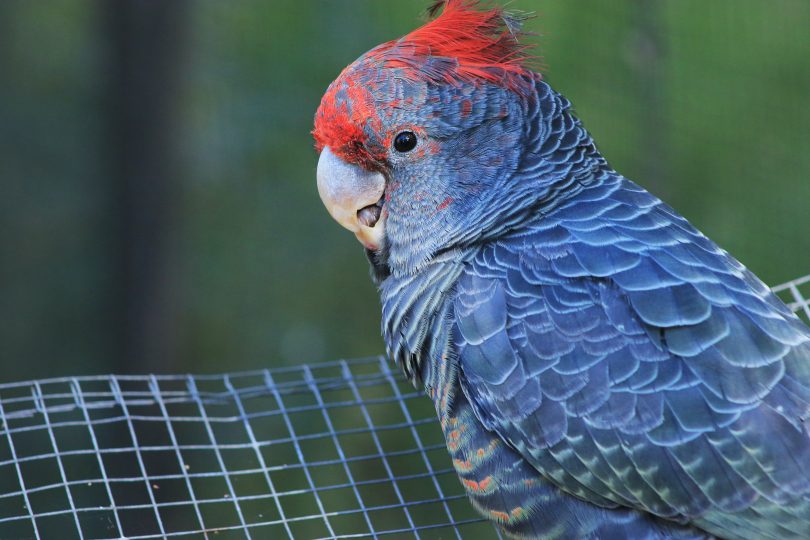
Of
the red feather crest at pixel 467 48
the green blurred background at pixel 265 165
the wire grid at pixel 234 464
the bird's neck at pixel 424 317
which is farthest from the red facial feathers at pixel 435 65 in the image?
the green blurred background at pixel 265 165

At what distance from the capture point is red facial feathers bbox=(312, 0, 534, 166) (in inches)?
115

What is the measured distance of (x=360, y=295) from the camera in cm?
604

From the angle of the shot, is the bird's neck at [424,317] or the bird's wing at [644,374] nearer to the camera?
the bird's wing at [644,374]

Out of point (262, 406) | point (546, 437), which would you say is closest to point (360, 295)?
point (262, 406)

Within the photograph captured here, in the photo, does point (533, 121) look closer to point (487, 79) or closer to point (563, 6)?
point (487, 79)

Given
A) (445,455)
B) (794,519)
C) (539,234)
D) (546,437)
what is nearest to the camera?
(794,519)

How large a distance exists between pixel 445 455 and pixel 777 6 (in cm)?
334

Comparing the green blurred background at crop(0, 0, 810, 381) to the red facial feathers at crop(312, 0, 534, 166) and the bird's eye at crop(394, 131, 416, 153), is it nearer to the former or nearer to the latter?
the red facial feathers at crop(312, 0, 534, 166)

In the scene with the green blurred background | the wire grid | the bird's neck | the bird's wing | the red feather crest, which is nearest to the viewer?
the bird's wing

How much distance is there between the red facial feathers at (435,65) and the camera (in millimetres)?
2928

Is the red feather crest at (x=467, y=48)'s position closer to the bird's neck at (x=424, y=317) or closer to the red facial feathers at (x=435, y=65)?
the red facial feathers at (x=435, y=65)

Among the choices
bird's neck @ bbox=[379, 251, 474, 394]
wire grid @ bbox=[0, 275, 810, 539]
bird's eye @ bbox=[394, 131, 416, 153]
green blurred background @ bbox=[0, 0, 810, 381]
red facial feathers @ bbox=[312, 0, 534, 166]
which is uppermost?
red facial feathers @ bbox=[312, 0, 534, 166]

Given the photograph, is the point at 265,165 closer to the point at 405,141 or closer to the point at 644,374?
the point at 405,141

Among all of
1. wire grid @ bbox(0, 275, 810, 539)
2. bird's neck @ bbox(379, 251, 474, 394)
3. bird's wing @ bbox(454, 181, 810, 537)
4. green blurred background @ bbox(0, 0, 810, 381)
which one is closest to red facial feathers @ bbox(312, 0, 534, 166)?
bird's neck @ bbox(379, 251, 474, 394)
